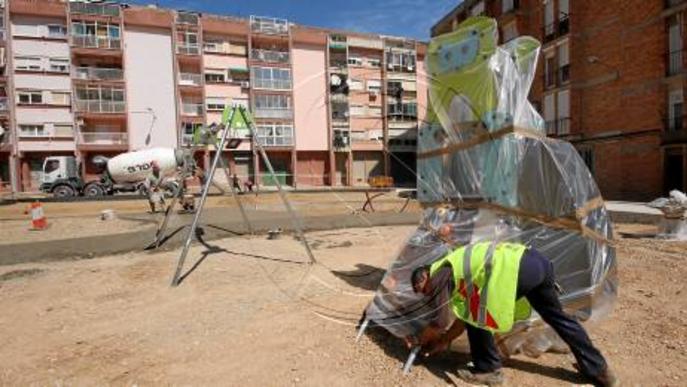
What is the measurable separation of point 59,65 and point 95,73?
3098 mm

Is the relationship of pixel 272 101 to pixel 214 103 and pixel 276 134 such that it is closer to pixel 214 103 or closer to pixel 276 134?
pixel 276 134

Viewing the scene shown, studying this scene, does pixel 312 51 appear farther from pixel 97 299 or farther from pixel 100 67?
pixel 97 299

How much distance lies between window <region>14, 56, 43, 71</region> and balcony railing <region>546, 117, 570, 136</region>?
43.9 metres

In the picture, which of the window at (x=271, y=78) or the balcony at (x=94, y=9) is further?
the window at (x=271, y=78)

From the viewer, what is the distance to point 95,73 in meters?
44.8

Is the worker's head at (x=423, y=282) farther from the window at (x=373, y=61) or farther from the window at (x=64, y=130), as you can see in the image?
the window at (x=373, y=61)

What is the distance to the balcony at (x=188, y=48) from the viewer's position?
158 feet

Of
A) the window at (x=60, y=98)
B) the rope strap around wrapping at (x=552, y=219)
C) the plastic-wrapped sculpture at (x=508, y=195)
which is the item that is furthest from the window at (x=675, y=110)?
the window at (x=60, y=98)

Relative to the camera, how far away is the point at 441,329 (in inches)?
163

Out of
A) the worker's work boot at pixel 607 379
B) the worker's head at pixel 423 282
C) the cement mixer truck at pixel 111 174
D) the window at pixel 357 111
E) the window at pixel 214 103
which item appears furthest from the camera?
the window at pixel 357 111

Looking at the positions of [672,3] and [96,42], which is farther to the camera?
[96,42]

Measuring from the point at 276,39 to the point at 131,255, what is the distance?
46.2 meters

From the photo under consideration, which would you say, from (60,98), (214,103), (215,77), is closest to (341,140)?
(214,103)

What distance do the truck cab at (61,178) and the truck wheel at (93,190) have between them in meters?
0.59
